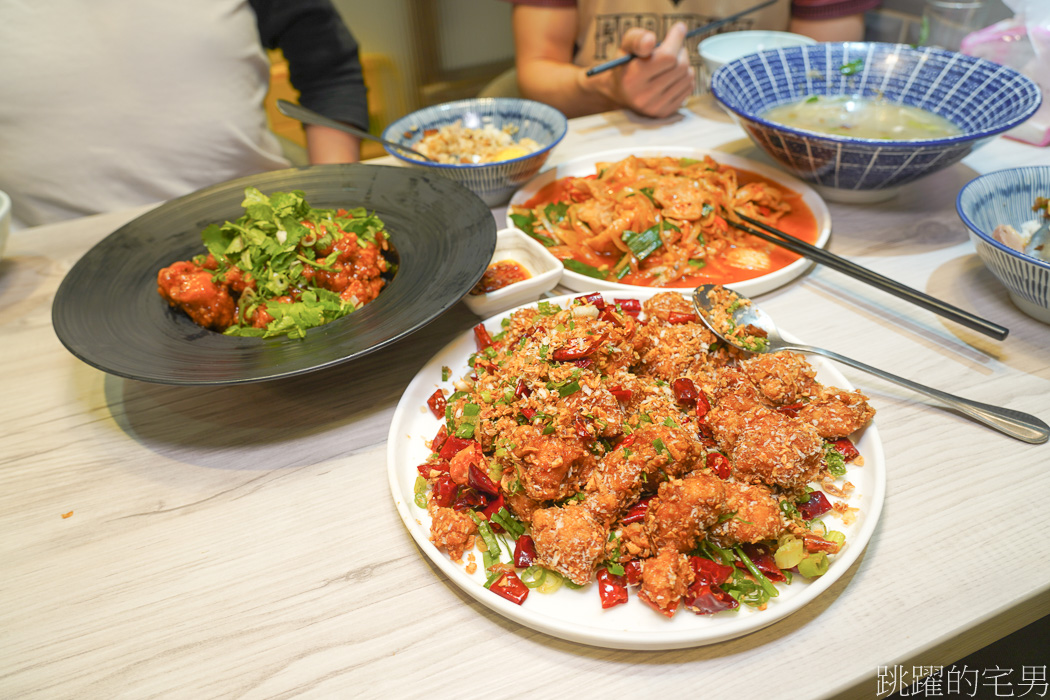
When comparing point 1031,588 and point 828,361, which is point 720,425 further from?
point 1031,588

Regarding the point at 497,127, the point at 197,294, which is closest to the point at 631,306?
the point at 197,294

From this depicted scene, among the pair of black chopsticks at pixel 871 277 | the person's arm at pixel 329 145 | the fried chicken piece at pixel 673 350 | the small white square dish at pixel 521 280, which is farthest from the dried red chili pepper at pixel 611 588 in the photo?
the person's arm at pixel 329 145

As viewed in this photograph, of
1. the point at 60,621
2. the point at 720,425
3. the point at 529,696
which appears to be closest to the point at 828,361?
the point at 720,425

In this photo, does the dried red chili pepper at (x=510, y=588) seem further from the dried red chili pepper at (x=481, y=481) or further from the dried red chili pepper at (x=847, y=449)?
the dried red chili pepper at (x=847, y=449)

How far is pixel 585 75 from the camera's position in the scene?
2666mm

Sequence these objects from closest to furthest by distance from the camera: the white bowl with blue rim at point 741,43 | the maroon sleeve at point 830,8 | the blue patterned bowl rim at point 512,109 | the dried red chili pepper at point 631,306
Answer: the dried red chili pepper at point 631,306
the blue patterned bowl rim at point 512,109
the white bowl with blue rim at point 741,43
the maroon sleeve at point 830,8

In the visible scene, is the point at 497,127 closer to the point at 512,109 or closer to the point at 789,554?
the point at 512,109

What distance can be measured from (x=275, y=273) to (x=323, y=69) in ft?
5.71

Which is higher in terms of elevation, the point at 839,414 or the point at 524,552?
the point at 839,414

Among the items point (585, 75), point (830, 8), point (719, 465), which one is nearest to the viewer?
Answer: point (719, 465)

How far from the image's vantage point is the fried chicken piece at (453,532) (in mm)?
1008

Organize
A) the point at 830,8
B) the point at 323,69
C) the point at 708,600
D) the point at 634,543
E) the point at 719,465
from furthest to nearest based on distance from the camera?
the point at 830,8
the point at 323,69
the point at 719,465
the point at 634,543
the point at 708,600

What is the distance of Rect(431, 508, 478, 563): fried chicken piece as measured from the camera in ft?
3.31

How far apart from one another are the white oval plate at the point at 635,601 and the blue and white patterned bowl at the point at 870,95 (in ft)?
3.19
